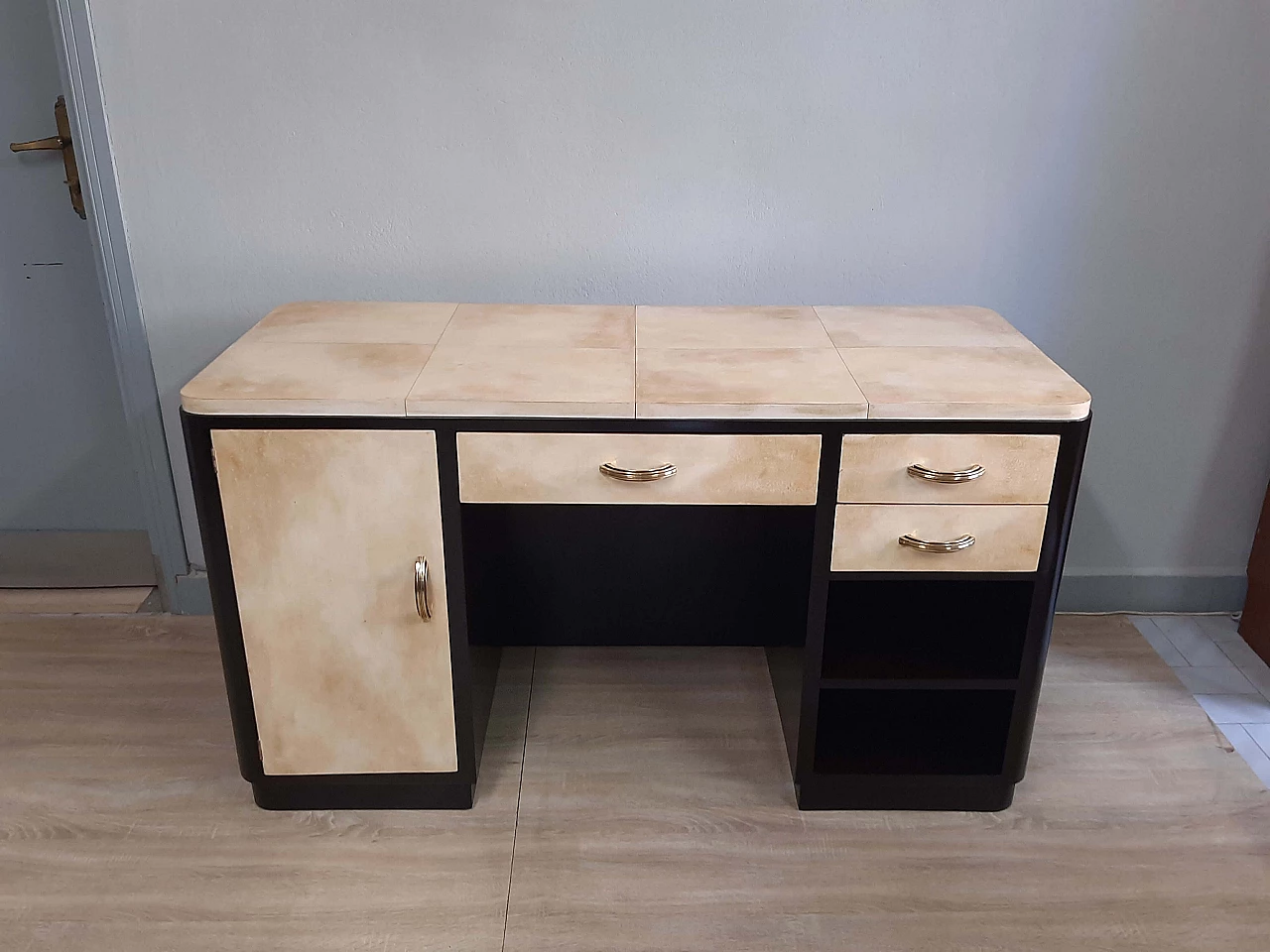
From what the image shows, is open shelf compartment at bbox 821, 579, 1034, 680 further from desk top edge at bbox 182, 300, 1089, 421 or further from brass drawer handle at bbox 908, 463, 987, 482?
desk top edge at bbox 182, 300, 1089, 421

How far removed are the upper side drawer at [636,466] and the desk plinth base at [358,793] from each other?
54 centimetres

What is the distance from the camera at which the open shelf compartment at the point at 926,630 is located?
5.18ft

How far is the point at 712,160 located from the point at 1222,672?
58.4 inches

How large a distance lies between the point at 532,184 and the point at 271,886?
50.5 inches

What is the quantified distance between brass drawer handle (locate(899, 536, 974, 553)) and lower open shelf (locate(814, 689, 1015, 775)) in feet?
1.07

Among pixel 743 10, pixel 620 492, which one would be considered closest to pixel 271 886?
pixel 620 492

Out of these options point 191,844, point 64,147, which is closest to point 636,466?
point 191,844

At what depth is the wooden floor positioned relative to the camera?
1.43m

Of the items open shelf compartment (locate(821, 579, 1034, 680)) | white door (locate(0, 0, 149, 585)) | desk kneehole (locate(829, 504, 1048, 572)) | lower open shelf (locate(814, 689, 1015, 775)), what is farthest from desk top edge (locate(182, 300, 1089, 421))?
white door (locate(0, 0, 149, 585))

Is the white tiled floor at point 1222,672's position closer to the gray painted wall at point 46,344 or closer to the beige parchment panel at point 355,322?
the beige parchment panel at point 355,322

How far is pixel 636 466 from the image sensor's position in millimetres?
1394

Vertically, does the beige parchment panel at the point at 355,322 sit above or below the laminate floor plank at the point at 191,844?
above

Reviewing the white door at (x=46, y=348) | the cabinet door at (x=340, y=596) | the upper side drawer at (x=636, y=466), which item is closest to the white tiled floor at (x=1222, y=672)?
the upper side drawer at (x=636, y=466)

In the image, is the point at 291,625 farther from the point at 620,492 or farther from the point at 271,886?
the point at 620,492
